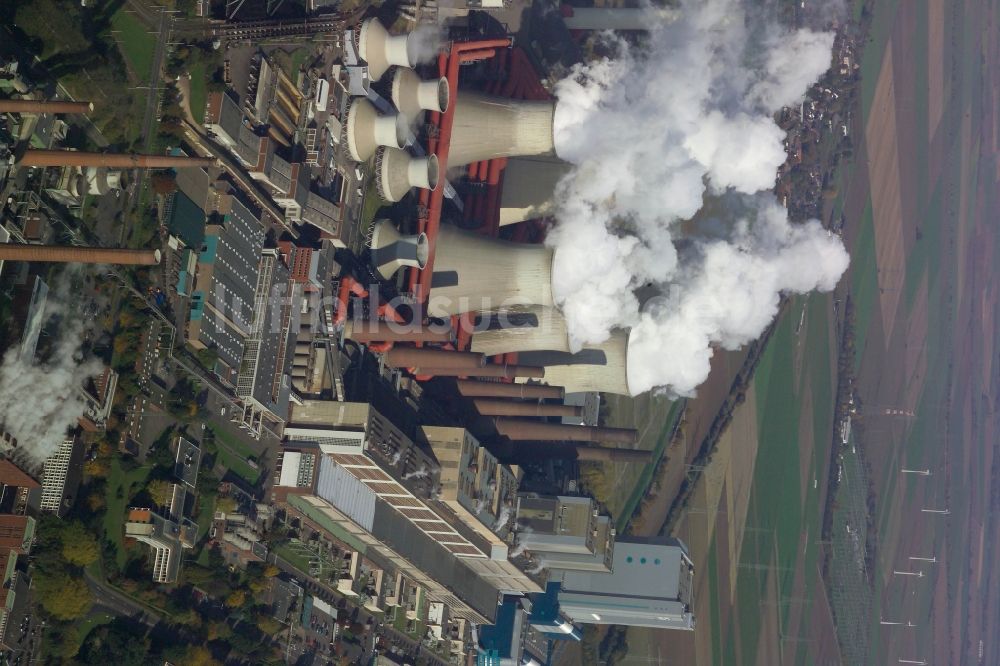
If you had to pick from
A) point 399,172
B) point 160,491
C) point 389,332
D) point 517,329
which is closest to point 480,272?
point 517,329

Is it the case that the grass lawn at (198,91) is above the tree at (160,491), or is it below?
above

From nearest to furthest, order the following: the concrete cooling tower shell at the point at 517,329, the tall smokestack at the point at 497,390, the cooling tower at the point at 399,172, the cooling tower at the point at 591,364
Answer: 1. the cooling tower at the point at 399,172
2. the concrete cooling tower shell at the point at 517,329
3. the tall smokestack at the point at 497,390
4. the cooling tower at the point at 591,364

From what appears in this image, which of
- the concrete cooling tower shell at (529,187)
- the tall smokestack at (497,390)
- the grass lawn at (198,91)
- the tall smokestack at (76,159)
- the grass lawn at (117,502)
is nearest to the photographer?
the tall smokestack at (76,159)

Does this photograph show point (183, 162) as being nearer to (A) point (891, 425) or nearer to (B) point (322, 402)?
(B) point (322, 402)

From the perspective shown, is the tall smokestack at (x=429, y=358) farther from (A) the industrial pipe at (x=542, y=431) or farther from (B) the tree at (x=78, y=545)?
(B) the tree at (x=78, y=545)

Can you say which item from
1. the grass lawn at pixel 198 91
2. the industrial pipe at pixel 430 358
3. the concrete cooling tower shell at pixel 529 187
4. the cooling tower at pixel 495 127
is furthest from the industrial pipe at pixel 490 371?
the grass lawn at pixel 198 91

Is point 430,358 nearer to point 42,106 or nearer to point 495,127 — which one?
point 495,127

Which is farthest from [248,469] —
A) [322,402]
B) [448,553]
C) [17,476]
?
[448,553]

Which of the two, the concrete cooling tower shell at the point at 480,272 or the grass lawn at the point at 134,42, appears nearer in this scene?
the grass lawn at the point at 134,42
